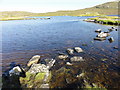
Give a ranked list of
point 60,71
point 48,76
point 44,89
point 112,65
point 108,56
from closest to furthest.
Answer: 1. point 44,89
2. point 48,76
3. point 60,71
4. point 112,65
5. point 108,56

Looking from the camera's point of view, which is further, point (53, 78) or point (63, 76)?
point (63, 76)

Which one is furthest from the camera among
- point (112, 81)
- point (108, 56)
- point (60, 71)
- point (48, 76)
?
point (108, 56)

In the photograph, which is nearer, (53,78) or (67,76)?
(53,78)

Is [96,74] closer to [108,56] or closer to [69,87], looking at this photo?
[69,87]

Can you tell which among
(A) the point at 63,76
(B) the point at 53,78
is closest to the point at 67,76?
(A) the point at 63,76

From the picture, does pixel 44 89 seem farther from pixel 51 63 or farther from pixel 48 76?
pixel 51 63

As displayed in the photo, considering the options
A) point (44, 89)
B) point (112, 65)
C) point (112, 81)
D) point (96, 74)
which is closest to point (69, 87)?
point (44, 89)

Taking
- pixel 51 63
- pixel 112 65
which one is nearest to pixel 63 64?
pixel 51 63

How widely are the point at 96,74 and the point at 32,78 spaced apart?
8.50 metres

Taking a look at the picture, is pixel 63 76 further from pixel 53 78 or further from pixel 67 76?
pixel 53 78

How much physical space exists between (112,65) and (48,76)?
33.3ft

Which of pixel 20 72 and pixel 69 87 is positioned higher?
pixel 20 72

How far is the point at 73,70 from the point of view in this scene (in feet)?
48.1

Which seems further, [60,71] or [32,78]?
[60,71]
